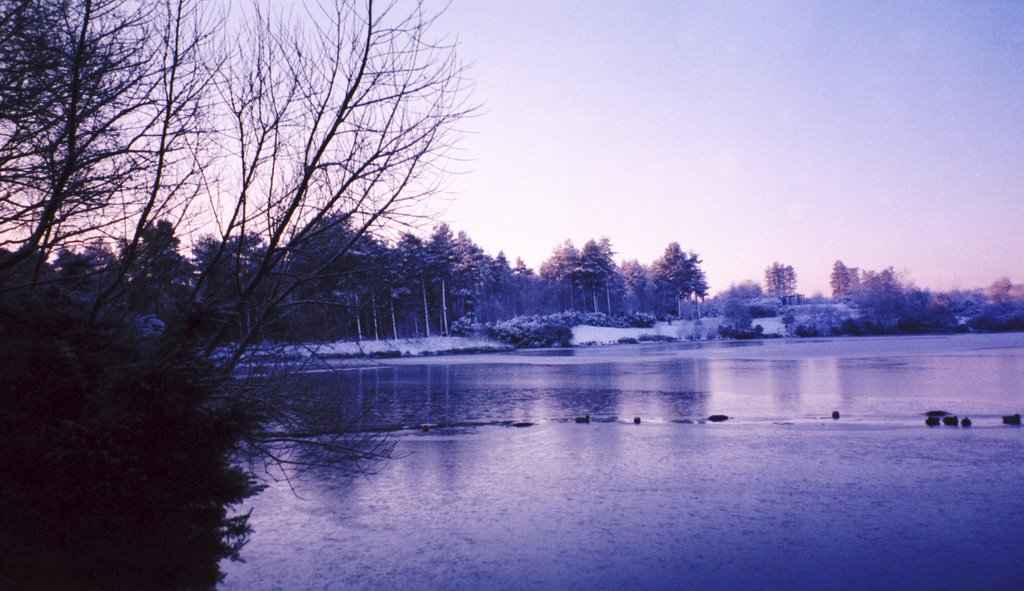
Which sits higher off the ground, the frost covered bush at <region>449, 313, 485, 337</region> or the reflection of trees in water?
the frost covered bush at <region>449, 313, 485, 337</region>

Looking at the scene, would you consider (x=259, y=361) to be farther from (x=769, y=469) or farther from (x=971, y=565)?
(x=769, y=469)

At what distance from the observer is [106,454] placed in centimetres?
334

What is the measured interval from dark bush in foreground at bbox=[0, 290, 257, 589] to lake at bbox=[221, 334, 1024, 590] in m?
1.79

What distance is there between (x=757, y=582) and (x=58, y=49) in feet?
23.4

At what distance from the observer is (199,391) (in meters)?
3.70

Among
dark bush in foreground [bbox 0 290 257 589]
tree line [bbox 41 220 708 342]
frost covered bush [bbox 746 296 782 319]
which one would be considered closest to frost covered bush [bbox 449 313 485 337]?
frost covered bush [bbox 746 296 782 319]

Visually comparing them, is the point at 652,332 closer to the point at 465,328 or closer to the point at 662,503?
the point at 465,328

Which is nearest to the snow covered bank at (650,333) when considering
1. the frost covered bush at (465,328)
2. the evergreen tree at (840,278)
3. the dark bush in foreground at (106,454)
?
the frost covered bush at (465,328)

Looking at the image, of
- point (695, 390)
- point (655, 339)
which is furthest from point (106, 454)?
point (655, 339)

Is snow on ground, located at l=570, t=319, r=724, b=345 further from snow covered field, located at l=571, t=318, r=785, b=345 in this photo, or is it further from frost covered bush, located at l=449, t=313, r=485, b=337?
frost covered bush, located at l=449, t=313, r=485, b=337

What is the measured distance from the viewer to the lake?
21.6 feet

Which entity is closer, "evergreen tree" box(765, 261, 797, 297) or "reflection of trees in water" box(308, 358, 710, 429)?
"reflection of trees in water" box(308, 358, 710, 429)

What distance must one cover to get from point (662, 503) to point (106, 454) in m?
7.20

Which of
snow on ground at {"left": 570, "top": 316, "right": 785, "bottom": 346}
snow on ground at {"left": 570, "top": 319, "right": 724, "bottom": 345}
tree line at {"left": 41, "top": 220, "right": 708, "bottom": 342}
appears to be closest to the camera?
tree line at {"left": 41, "top": 220, "right": 708, "bottom": 342}
